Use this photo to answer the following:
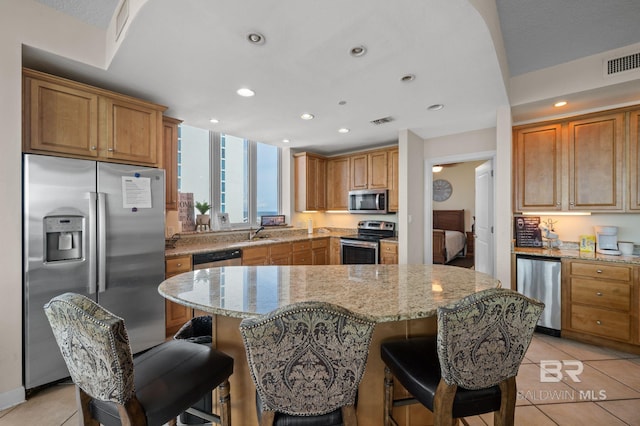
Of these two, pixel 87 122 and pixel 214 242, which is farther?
pixel 214 242

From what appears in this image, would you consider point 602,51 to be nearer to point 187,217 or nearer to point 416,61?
point 416,61

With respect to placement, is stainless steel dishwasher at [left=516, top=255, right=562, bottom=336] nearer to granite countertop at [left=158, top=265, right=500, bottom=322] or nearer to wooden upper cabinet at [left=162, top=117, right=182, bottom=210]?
granite countertop at [left=158, top=265, right=500, bottom=322]

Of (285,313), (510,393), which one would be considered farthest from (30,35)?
(510,393)

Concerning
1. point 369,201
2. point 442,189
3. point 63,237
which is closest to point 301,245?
point 369,201

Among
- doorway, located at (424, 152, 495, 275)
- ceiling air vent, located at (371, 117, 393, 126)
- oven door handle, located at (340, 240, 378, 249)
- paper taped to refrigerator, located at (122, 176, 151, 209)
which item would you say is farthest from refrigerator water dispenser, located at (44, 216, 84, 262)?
doorway, located at (424, 152, 495, 275)

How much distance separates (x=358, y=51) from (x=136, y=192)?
2269 mm

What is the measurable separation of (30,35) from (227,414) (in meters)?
2.87

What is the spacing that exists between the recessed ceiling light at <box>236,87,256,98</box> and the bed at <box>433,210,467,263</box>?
491 cm

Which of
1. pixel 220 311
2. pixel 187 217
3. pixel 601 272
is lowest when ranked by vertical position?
pixel 601 272

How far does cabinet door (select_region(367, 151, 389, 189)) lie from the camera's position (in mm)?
4523

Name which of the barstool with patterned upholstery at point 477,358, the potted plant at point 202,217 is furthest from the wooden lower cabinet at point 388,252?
the barstool with patterned upholstery at point 477,358

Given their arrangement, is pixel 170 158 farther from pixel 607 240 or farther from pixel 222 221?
pixel 607 240

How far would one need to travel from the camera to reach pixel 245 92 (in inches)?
104

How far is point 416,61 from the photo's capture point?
2068 mm
